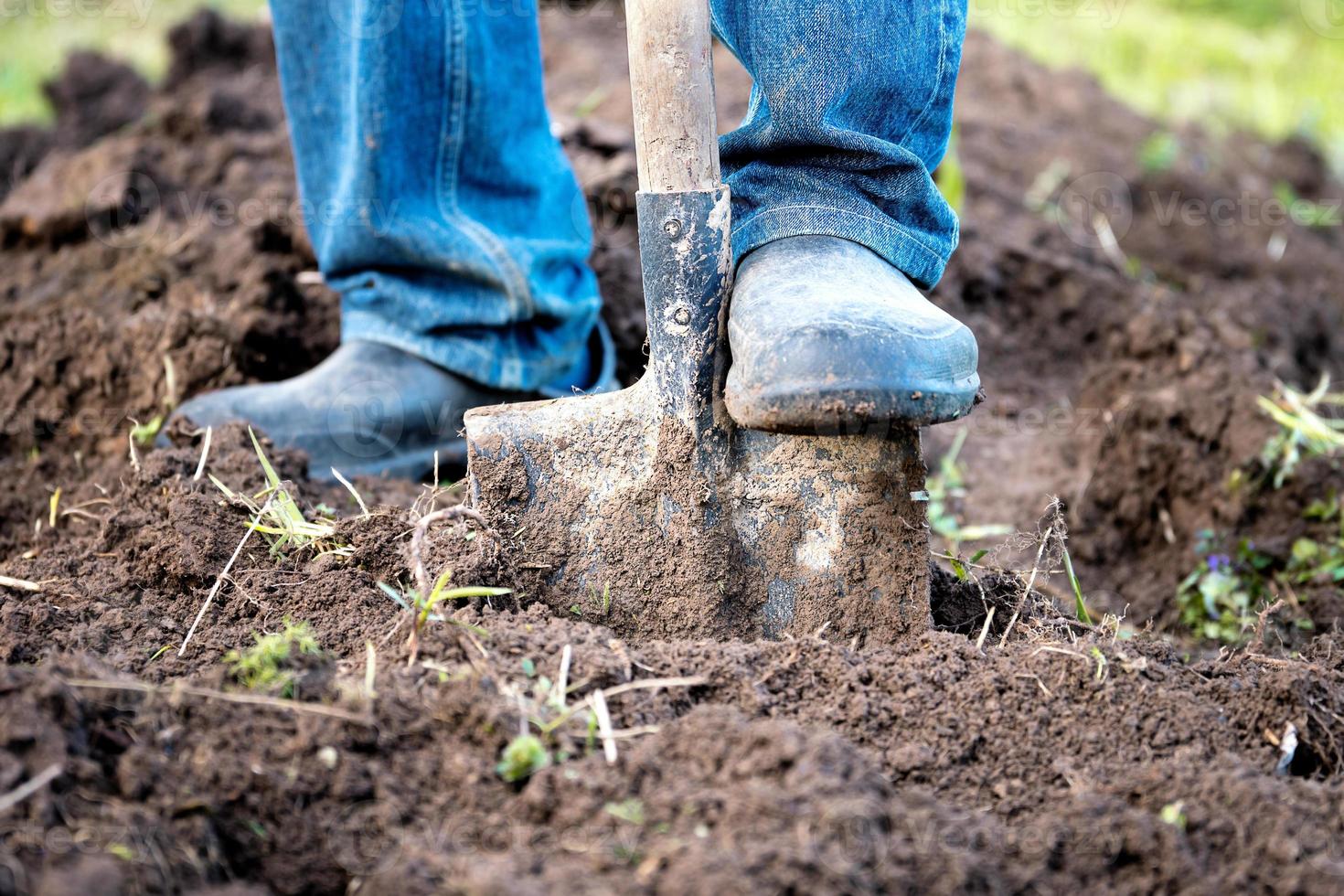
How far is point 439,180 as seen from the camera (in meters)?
2.16

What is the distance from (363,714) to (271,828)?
5.2 inches

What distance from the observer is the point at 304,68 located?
2.20m

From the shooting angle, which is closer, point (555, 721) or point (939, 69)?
point (555, 721)

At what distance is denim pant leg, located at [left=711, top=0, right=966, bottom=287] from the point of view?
151 centimetres

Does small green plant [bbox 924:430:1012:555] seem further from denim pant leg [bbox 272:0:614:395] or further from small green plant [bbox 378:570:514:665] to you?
small green plant [bbox 378:570:514:665]

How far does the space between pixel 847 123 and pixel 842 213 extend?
12 cm

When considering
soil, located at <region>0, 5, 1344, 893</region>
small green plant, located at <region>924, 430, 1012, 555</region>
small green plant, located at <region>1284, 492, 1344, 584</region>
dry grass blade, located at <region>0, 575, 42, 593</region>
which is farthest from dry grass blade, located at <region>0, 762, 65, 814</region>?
small green plant, located at <region>1284, 492, 1344, 584</region>

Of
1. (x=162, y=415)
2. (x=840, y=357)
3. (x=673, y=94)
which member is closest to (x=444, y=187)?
(x=162, y=415)

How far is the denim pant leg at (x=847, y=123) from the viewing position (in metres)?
1.51

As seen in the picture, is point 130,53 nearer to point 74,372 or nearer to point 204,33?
point 204,33

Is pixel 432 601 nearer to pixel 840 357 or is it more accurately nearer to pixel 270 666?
pixel 270 666

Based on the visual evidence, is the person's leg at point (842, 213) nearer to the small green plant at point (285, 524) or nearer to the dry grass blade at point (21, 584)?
the small green plant at point (285, 524)

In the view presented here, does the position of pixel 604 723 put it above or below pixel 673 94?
below

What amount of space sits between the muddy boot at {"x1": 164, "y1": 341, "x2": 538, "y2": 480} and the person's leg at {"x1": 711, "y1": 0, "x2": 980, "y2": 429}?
2.71ft
